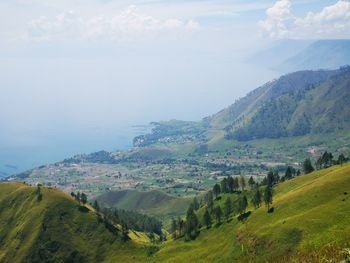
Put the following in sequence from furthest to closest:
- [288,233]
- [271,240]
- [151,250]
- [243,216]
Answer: [151,250] → [243,216] → [271,240] → [288,233]

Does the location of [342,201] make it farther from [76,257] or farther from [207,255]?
[76,257]

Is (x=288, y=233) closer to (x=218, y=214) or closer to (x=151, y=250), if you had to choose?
(x=218, y=214)

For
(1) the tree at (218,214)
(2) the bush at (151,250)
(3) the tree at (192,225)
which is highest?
(1) the tree at (218,214)

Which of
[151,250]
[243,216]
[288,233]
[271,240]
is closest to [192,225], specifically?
[151,250]

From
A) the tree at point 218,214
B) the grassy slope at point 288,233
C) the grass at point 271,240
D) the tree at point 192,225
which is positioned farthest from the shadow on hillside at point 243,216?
the tree at point 192,225

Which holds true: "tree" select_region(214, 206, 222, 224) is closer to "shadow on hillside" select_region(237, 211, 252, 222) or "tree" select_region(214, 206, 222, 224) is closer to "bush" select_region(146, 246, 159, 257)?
"shadow on hillside" select_region(237, 211, 252, 222)

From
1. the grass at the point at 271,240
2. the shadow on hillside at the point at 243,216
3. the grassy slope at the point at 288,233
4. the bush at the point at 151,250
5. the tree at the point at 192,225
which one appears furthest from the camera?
the tree at the point at 192,225

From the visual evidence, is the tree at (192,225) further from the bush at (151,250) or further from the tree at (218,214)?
the bush at (151,250)

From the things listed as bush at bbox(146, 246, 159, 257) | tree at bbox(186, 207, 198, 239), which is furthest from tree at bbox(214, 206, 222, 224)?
bush at bbox(146, 246, 159, 257)

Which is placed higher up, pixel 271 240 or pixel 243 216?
pixel 271 240

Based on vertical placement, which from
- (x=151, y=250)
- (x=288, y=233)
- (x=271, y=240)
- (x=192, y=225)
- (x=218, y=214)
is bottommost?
(x=151, y=250)
